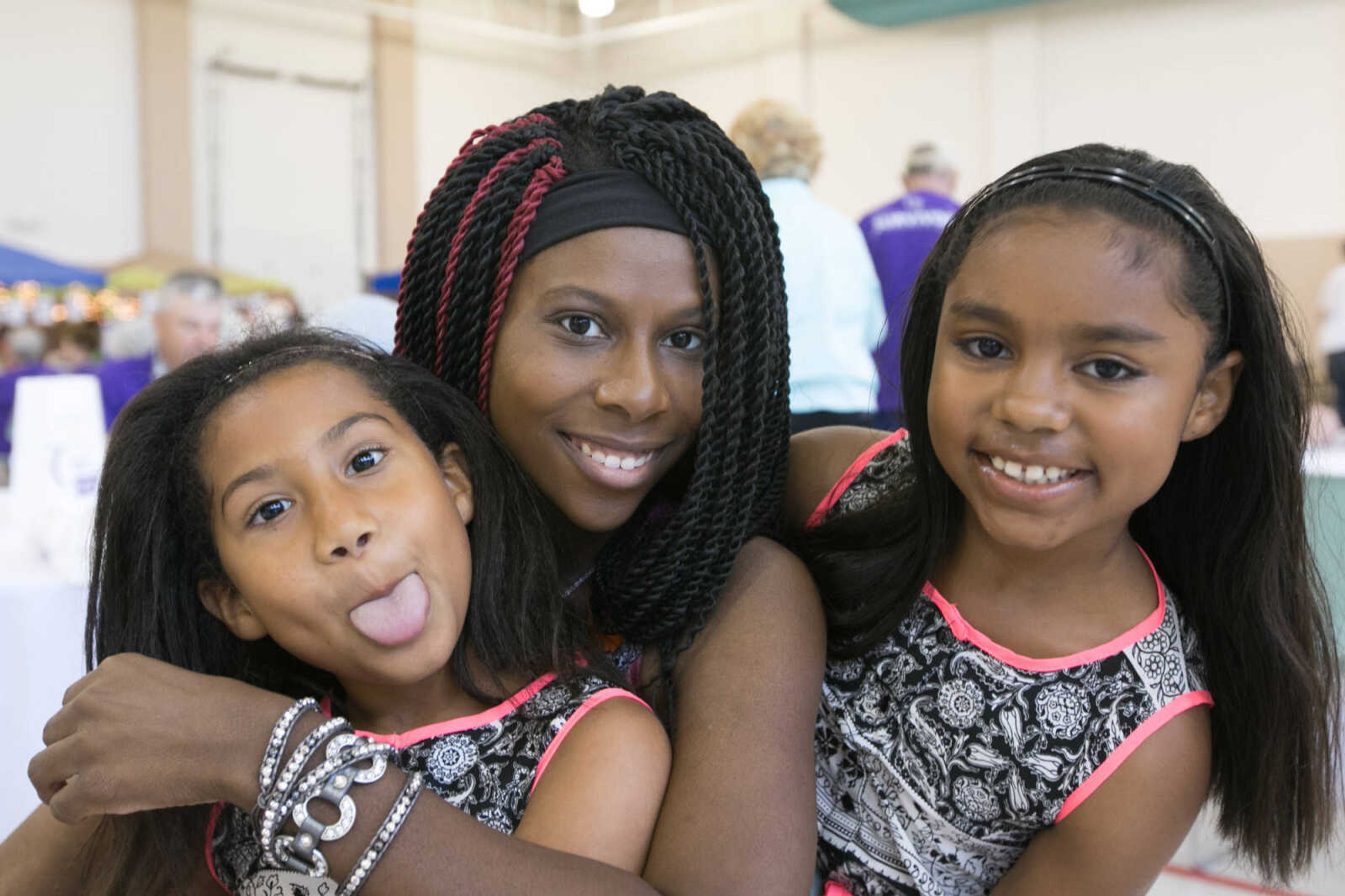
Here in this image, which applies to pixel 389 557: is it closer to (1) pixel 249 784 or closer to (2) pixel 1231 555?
(1) pixel 249 784

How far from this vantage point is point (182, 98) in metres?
10.5

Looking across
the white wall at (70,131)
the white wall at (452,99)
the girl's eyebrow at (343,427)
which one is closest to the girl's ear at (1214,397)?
the girl's eyebrow at (343,427)

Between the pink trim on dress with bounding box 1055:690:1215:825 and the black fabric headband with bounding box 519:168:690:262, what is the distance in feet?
2.37

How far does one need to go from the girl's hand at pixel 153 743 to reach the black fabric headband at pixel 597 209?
0.59m

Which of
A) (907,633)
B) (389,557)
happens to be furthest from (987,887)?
(389,557)

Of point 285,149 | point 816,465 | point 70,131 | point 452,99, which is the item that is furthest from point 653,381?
point 452,99

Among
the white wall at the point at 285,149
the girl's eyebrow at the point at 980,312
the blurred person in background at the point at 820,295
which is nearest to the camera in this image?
the girl's eyebrow at the point at 980,312

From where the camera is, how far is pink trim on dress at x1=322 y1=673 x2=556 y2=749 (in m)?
1.23

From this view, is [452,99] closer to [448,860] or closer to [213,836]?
[213,836]

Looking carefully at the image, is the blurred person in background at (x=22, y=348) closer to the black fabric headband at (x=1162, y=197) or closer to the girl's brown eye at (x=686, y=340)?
the girl's brown eye at (x=686, y=340)

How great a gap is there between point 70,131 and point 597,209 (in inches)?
403

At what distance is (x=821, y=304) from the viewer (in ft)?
11.7

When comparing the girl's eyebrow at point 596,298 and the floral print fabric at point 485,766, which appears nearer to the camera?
the floral print fabric at point 485,766

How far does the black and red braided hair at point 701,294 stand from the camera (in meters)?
1.33
